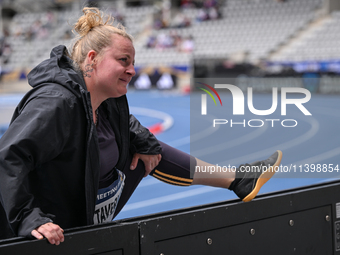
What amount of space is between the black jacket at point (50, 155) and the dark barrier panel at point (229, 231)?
0.57 feet

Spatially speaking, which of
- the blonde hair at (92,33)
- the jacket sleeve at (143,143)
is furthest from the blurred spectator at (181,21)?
the blonde hair at (92,33)

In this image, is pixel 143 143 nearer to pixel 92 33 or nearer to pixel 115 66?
pixel 115 66

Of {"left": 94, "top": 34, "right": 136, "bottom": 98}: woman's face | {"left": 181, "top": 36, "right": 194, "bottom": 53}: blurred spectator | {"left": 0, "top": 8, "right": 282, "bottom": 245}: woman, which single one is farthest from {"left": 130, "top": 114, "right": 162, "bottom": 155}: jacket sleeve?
{"left": 181, "top": 36, "right": 194, "bottom": 53}: blurred spectator

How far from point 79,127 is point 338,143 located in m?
5.37

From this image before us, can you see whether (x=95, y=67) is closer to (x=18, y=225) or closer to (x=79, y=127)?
(x=79, y=127)

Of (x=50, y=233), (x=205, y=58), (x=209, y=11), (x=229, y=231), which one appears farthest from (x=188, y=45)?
(x=50, y=233)

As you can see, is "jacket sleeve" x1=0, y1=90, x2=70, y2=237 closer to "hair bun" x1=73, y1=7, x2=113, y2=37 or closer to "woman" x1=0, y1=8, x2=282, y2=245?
"woman" x1=0, y1=8, x2=282, y2=245

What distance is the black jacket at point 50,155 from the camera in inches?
56.8

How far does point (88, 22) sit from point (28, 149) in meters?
0.70

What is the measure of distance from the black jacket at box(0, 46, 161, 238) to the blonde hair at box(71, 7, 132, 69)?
7 cm

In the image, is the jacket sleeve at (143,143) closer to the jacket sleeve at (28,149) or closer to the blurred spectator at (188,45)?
the jacket sleeve at (28,149)

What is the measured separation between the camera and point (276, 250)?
1.86m

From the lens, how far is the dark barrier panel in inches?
55.5

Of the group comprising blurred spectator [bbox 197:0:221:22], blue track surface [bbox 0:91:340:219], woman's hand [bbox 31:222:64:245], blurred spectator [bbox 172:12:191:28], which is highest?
blurred spectator [bbox 197:0:221:22]
